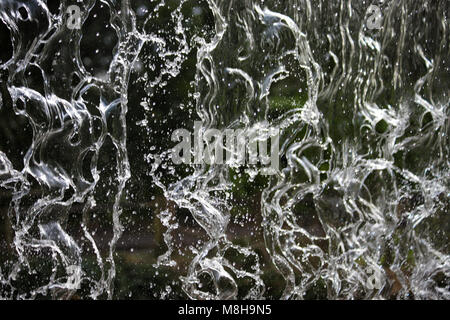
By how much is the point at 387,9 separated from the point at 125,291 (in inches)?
71.2

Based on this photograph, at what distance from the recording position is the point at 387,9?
292 centimetres

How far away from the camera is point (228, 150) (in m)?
2.86

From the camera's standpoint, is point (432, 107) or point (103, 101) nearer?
point (103, 101)

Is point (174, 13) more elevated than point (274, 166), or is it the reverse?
point (174, 13)

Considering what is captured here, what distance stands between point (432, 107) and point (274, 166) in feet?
2.73

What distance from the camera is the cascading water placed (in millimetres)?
2797

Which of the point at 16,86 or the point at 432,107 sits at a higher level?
the point at 16,86

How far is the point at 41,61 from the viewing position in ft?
9.08

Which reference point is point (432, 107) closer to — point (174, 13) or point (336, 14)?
point (336, 14)

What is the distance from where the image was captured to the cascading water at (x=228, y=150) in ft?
9.18

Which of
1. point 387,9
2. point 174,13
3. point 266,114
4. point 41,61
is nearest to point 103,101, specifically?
point 41,61
